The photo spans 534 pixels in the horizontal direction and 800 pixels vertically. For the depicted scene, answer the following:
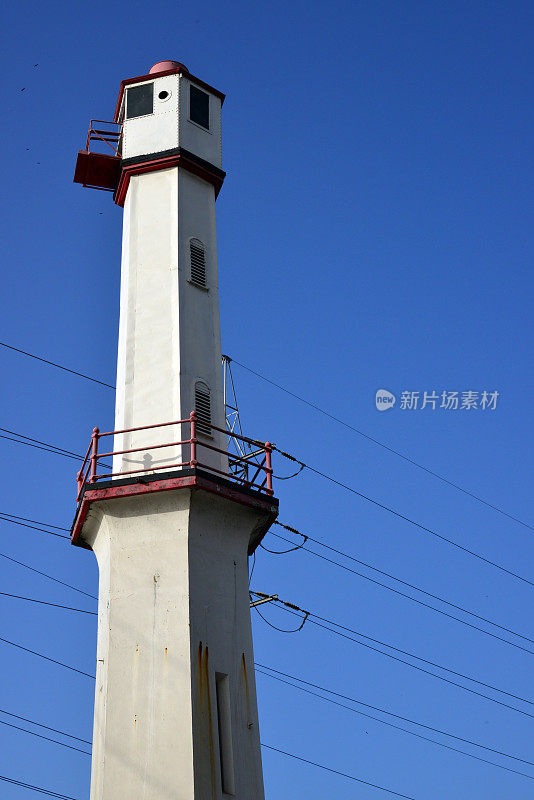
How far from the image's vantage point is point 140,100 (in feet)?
99.7

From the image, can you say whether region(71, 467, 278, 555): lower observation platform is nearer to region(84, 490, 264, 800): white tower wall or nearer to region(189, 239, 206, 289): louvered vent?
region(84, 490, 264, 800): white tower wall

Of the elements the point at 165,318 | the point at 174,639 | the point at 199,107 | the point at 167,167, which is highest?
the point at 199,107

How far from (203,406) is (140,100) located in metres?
10.4

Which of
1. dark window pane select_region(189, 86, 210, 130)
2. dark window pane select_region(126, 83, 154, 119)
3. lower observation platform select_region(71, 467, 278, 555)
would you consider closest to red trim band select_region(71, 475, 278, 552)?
lower observation platform select_region(71, 467, 278, 555)

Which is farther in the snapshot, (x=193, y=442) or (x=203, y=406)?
(x=203, y=406)

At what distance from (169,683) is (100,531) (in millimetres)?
4344

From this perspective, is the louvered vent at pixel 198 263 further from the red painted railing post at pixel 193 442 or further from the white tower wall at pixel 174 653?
the white tower wall at pixel 174 653

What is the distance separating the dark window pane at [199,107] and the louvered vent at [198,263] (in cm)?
433

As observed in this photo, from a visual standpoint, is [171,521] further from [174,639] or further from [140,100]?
[140,100]

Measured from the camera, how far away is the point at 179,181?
28969 mm

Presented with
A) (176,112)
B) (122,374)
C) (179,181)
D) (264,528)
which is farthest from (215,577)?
(176,112)


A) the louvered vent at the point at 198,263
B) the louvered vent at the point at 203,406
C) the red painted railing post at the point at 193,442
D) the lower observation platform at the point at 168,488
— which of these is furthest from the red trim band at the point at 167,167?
the lower observation platform at the point at 168,488

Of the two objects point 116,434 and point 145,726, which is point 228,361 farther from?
point 145,726

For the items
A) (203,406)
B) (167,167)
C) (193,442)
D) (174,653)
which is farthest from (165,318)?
(174,653)
